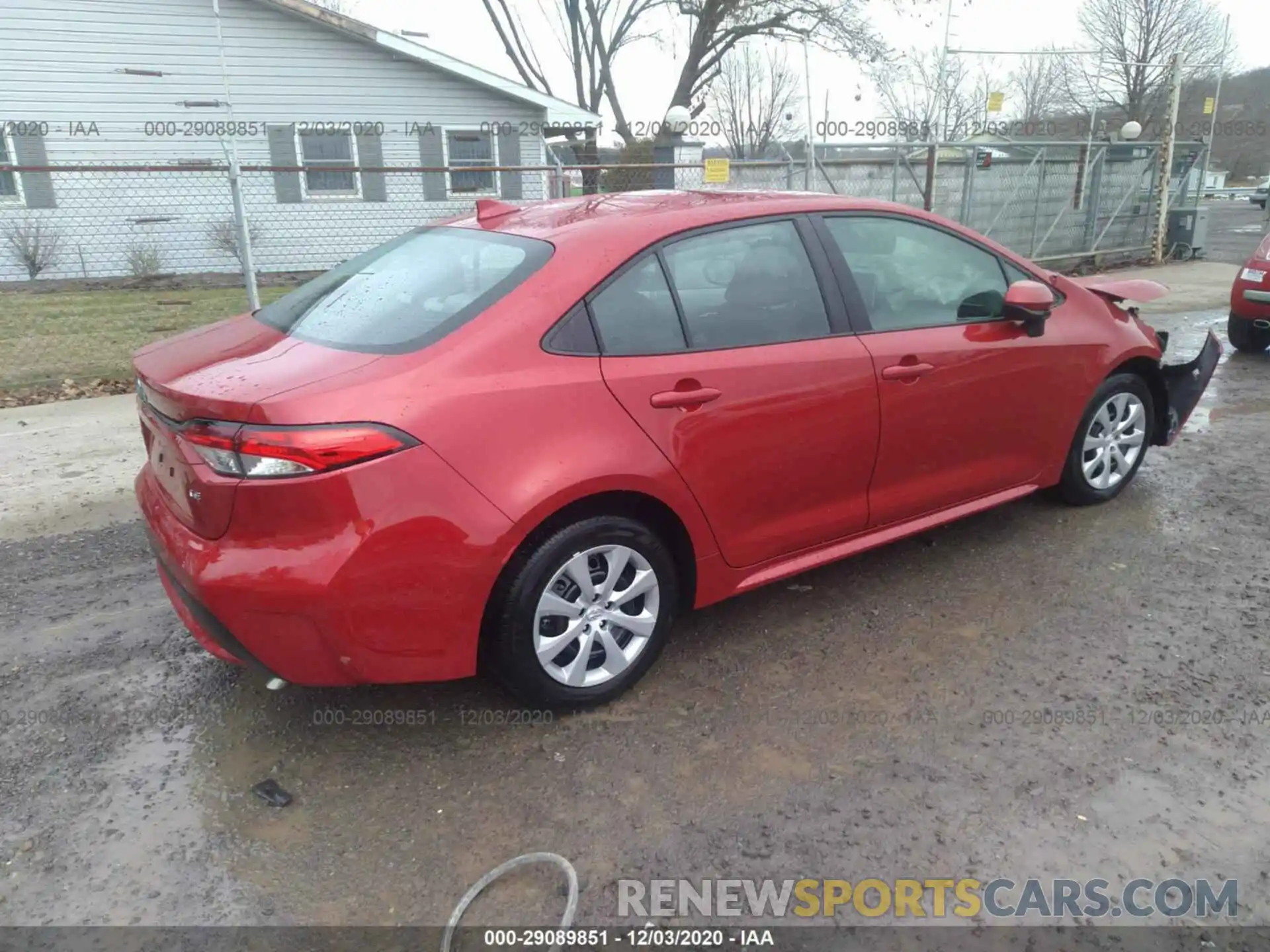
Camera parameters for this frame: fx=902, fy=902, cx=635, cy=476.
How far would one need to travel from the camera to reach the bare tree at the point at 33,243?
1382 centimetres

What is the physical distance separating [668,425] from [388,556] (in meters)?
0.99

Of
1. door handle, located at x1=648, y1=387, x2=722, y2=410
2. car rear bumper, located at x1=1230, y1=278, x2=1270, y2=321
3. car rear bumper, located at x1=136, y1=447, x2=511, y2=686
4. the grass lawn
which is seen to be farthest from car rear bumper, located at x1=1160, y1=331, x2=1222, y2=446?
the grass lawn

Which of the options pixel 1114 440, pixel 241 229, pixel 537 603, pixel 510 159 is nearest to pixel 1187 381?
pixel 1114 440

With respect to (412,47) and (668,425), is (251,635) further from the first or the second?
(412,47)

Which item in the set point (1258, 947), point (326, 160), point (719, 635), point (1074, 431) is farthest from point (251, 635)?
point (326, 160)

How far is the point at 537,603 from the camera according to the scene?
2.75 meters

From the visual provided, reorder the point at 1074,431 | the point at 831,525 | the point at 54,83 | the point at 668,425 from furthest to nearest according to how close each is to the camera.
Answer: the point at 54,83
the point at 1074,431
the point at 831,525
the point at 668,425

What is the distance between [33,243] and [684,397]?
49.4 feet

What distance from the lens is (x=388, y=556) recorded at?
98.4 inches

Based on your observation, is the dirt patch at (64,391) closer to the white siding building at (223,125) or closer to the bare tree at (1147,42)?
the white siding building at (223,125)

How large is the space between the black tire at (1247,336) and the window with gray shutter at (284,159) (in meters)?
13.8

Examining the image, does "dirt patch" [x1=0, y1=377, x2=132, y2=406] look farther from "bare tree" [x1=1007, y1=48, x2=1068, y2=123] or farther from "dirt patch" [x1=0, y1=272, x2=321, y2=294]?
"bare tree" [x1=1007, y1=48, x2=1068, y2=123]

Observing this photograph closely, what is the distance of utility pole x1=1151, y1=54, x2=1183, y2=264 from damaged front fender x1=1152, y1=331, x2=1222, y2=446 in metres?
11.5

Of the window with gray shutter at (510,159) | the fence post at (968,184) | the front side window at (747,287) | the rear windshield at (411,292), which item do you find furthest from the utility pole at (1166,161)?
the rear windshield at (411,292)
